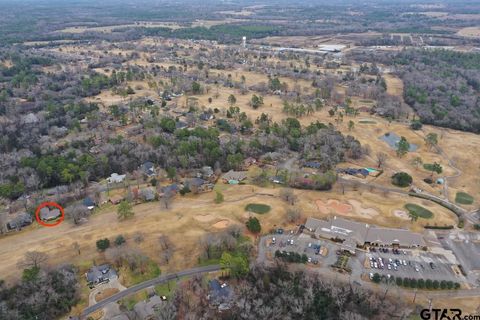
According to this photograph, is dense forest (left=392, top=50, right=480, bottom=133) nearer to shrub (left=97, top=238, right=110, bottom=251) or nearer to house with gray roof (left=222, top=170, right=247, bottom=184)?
house with gray roof (left=222, top=170, right=247, bottom=184)

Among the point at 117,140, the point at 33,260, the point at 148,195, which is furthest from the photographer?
the point at 117,140

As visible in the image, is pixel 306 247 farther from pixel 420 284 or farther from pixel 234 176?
pixel 234 176

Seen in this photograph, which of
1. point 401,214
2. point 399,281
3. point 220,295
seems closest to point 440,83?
point 401,214

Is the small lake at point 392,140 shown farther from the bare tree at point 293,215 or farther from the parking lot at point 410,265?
the parking lot at point 410,265

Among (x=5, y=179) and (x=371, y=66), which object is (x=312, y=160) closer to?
(x=5, y=179)

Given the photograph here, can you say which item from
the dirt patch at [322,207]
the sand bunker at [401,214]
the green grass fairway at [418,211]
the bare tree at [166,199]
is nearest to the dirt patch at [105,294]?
the bare tree at [166,199]

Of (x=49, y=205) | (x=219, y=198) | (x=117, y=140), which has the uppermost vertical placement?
(x=117, y=140)

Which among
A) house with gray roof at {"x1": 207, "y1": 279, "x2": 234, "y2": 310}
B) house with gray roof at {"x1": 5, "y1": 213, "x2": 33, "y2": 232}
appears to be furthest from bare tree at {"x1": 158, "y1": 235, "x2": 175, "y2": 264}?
house with gray roof at {"x1": 5, "y1": 213, "x2": 33, "y2": 232}
